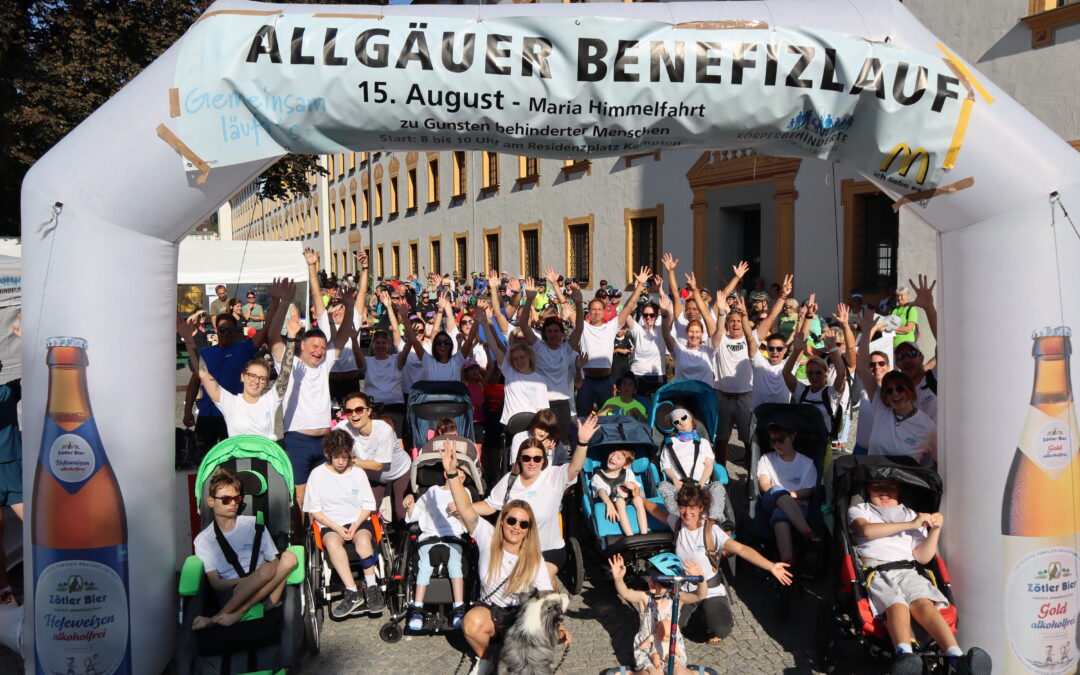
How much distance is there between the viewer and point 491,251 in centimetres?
2716

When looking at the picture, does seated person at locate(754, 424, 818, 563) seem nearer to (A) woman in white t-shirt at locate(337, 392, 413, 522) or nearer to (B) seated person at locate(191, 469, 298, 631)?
(A) woman in white t-shirt at locate(337, 392, 413, 522)

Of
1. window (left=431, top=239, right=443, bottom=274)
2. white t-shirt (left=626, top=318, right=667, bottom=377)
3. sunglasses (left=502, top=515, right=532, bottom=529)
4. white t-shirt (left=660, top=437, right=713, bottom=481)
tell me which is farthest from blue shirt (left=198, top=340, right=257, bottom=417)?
window (left=431, top=239, right=443, bottom=274)

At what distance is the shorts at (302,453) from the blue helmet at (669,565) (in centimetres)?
293

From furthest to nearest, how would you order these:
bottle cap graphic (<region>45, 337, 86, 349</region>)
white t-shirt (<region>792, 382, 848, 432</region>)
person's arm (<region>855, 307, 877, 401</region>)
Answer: white t-shirt (<region>792, 382, 848, 432</region>), person's arm (<region>855, 307, 877, 401</region>), bottle cap graphic (<region>45, 337, 86, 349</region>)

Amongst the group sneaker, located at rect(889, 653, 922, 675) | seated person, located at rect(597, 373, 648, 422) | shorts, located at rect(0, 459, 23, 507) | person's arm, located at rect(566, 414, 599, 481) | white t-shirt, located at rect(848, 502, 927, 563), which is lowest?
sneaker, located at rect(889, 653, 922, 675)

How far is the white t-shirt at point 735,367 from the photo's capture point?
7.44m

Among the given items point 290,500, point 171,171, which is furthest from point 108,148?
point 290,500

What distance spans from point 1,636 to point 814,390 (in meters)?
6.31

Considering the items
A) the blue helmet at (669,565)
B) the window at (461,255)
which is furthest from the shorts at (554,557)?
the window at (461,255)

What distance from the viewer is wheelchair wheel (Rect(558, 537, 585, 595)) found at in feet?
17.6

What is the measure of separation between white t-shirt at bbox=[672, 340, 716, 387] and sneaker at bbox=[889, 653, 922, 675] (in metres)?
3.96

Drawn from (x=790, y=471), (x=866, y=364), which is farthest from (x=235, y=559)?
(x=866, y=364)

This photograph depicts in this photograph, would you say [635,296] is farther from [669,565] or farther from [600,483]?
[669,565]

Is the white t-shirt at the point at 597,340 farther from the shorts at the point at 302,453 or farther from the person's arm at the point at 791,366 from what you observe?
the shorts at the point at 302,453
